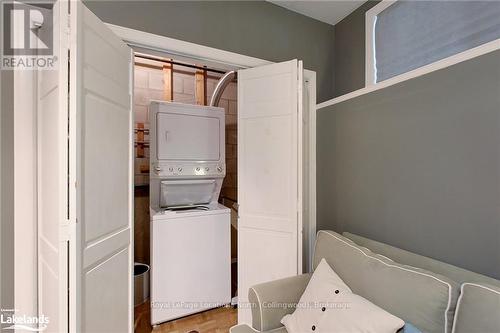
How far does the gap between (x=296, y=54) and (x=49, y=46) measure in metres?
1.72

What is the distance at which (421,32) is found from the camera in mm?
1636

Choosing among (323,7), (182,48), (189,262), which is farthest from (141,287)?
(323,7)

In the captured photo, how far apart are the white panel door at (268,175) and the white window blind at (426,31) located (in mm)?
718

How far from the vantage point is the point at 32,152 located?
141cm

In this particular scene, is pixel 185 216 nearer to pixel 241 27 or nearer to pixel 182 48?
pixel 182 48

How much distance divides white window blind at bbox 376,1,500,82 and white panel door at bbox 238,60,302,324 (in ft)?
2.36

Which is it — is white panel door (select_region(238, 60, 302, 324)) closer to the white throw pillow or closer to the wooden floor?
the wooden floor

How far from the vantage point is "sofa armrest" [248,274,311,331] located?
1.43 meters

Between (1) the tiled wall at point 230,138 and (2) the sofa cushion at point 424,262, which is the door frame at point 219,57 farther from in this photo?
(1) the tiled wall at point 230,138

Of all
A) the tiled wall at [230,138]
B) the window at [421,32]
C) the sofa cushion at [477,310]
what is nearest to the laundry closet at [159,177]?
the tiled wall at [230,138]

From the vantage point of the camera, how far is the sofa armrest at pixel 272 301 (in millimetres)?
1426

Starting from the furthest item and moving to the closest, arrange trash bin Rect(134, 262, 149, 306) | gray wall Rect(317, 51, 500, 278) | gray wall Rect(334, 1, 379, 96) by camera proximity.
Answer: trash bin Rect(134, 262, 149, 306)
gray wall Rect(334, 1, 379, 96)
gray wall Rect(317, 51, 500, 278)

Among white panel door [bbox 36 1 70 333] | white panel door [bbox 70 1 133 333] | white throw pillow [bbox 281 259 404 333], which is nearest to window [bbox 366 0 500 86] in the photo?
white throw pillow [bbox 281 259 404 333]

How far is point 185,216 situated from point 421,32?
2.23 metres
